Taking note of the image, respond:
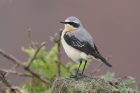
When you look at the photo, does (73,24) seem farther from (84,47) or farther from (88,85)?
(88,85)

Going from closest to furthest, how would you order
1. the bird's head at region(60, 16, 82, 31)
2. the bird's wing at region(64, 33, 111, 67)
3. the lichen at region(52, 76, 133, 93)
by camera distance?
the lichen at region(52, 76, 133, 93) < the bird's wing at region(64, 33, 111, 67) < the bird's head at region(60, 16, 82, 31)

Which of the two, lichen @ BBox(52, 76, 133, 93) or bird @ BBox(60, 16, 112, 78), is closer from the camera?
lichen @ BBox(52, 76, 133, 93)

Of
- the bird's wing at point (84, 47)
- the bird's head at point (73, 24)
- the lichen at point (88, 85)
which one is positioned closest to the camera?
the lichen at point (88, 85)

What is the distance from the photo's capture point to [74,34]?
12.6ft

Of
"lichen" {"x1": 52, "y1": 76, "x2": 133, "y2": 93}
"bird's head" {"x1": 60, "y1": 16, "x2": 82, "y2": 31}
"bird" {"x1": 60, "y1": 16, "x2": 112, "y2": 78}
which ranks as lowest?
"lichen" {"x1": 52, "y1": 76, "x2": 133, "y2": 93}

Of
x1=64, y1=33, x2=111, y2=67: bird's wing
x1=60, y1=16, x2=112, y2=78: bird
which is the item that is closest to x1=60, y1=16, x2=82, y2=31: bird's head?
x1=60, y1=16, x2=112, y2=78: bird

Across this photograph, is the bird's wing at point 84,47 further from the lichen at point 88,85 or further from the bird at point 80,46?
the lichen at point 88,85

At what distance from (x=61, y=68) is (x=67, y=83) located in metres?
2.63

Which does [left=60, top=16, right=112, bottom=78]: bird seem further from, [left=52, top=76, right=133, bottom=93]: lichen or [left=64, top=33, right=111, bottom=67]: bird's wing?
[left=52, top=76, right=133, bottom=93]: lichen

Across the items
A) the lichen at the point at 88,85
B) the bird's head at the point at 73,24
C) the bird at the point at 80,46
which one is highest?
the bird's head at the point at 73,24

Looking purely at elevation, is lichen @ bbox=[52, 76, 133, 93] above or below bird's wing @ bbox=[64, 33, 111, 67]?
below

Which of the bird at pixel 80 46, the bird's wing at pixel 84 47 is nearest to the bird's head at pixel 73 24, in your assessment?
the bird at pixel 80 46

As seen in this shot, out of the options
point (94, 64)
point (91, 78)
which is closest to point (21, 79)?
point (94, 64)

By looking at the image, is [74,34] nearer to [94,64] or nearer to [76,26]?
[76,26]
